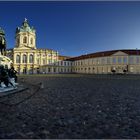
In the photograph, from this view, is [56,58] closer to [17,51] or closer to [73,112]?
[17,51]

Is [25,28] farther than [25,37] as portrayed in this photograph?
Yes

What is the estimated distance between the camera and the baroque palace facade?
235ft

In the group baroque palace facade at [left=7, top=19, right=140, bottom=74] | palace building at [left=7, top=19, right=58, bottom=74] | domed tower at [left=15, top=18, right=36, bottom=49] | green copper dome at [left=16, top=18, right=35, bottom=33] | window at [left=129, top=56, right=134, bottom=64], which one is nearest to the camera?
window at [left=129, top=56, right=134, bottom=64]

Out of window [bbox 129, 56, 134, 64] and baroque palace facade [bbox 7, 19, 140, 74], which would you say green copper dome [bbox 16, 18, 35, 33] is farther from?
window [bbox 129, 56, 134, 64]

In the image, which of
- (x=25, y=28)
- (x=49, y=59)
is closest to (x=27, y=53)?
(x=49, y=59)

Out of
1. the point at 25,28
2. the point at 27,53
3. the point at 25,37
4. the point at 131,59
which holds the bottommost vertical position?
the point at 131,59

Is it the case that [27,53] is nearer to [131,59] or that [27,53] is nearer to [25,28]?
[25,28]

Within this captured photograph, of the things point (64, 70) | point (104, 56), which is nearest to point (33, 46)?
point (64, 70)

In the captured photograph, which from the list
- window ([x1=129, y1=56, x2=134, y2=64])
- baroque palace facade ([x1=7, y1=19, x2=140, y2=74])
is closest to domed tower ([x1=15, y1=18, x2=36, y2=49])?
baroque palace facade ([x1=7, y1=19, x2=140, y2=74])

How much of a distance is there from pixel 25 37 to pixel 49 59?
1508 cm

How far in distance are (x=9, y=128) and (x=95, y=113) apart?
2583 mm

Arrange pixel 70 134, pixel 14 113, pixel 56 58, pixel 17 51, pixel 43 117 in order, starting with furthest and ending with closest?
1. pixel 56 58
2. pixel 17 51
3. pixel 14 113
4. pixel 43 117
5. pixel 70 134

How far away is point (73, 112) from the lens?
213 inches

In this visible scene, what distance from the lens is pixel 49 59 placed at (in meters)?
→ 83.1
